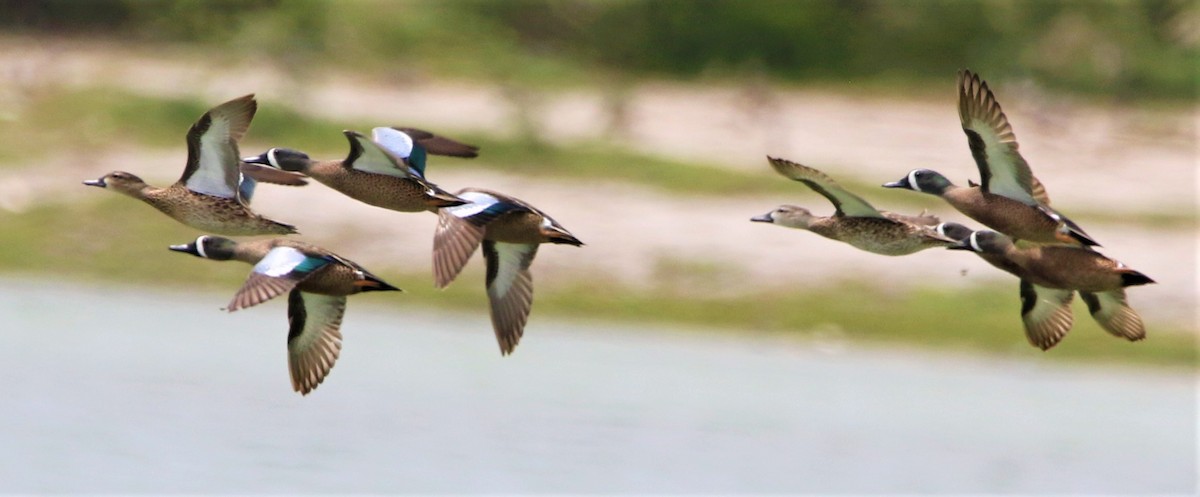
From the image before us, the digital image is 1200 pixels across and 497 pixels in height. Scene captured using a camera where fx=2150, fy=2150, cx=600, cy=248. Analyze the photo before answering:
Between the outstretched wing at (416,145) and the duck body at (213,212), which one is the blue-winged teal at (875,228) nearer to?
the outstretched wing at (416,145)

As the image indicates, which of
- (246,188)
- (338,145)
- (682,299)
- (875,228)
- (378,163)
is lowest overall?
(682,299)

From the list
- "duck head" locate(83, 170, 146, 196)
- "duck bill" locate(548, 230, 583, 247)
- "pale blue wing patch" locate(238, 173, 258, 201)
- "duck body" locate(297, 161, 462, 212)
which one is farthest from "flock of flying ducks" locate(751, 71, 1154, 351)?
"duck head" locate(83, 170, 146, 196)

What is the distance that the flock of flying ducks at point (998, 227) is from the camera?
888 centimetres

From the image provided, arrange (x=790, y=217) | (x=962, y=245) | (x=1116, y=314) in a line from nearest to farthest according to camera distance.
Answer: (x=962, y=245), (x=1116, y=314), (x=790, y=217)

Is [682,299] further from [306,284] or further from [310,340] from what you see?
[306,284]

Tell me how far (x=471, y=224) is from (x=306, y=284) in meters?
0.75

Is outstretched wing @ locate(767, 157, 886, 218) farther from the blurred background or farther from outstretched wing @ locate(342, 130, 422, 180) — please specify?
the blurred background

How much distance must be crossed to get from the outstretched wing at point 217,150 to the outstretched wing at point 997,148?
119 inches

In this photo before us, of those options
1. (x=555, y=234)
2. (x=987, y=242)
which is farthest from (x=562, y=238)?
(x=987, y=242)

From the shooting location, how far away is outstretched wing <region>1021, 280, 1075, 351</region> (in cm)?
959

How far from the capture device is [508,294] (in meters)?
10.2

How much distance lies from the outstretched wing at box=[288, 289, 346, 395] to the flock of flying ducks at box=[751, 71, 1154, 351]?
2.23 metres

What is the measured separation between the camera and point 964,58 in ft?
104

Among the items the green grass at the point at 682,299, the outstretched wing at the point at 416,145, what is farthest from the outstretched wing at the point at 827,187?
the green grass at the point at 682,299
